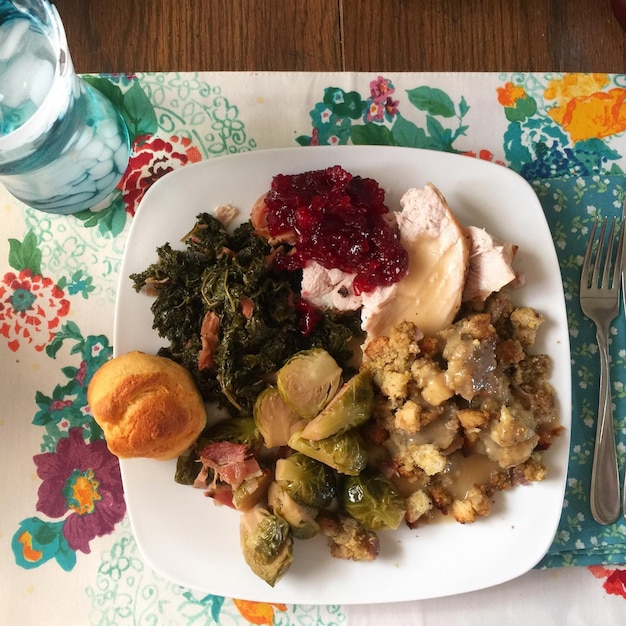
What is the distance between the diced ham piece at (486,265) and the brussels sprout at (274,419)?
901 mm

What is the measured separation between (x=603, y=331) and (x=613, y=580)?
3.63 ft

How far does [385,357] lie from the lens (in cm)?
253

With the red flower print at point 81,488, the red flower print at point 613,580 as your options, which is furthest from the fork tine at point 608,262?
the red flower print at point 81,488

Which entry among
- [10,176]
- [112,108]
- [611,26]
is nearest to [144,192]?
[112,108]

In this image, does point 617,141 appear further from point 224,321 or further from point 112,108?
point 112,108

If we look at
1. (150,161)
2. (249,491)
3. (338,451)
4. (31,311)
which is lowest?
(249,491)

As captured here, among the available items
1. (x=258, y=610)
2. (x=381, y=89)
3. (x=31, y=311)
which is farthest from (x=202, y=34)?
(x=258, y=610)

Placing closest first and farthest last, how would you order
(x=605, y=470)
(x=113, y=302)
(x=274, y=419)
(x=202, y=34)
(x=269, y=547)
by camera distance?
(x=269, y=547) < (x=274, y=419) < (x=605, y=470) < (x=113, y=302) < (x=202, y=34)

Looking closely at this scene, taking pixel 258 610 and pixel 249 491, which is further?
pixel 258 610

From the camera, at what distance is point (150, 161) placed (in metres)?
2.90

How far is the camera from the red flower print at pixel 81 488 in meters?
2.83

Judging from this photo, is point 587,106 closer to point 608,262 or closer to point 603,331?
point 608,262

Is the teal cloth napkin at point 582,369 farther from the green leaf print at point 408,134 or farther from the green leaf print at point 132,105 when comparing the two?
the green leaf print at point 132,105

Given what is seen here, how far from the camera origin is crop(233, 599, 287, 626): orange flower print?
2805 millimetres
